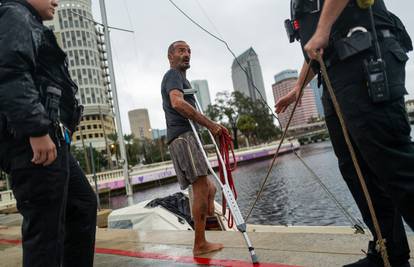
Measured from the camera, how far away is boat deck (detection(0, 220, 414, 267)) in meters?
2.58

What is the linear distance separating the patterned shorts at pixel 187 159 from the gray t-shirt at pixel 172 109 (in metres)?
0.08

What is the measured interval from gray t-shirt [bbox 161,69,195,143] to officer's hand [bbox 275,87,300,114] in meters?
1.03

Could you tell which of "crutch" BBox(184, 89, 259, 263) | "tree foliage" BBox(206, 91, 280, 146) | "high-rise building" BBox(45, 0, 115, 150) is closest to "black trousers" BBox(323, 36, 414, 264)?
"crutch" BBox(184, 89, 259, 263)

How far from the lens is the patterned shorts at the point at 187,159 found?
319 centimetres

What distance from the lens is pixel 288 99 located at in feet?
8.52

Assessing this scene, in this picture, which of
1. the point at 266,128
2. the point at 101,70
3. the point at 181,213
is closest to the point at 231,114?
the point at 266,128

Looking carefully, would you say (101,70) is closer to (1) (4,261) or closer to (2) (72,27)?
(2) (72,27)

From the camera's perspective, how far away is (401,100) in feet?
5.46

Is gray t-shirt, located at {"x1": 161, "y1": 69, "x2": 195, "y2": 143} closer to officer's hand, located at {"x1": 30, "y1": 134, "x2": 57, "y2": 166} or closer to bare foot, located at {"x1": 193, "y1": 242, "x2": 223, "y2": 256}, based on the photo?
bare foot, located at {"x1": 193, "y1": 242, "x2": 223, "y2": 256}

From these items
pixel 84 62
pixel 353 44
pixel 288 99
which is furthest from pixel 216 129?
pixel 84 62

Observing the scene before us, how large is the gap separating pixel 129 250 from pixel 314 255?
2311 mm

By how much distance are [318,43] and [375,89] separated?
38cm

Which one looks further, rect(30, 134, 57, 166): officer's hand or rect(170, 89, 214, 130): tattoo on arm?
rect(170, 89, 214, 130): tattoo on arm

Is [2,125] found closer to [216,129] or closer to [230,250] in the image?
[216,129]
